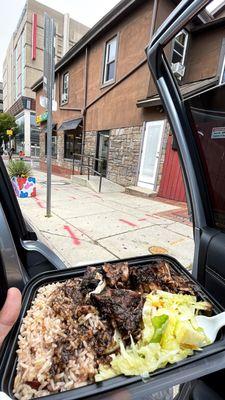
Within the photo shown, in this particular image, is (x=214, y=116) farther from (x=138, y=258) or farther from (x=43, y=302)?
(x=43, y=302)

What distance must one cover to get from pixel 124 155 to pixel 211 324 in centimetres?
805

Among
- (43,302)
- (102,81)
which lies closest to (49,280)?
(43,302)

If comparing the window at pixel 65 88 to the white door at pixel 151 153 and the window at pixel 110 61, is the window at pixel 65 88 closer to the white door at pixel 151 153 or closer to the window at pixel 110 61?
the window at pixel 110 61

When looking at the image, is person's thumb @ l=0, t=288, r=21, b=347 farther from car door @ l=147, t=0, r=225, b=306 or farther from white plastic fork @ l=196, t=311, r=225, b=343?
car door @ l=147, t=0, r=225, b=306

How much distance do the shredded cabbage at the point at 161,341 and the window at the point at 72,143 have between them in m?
11.2

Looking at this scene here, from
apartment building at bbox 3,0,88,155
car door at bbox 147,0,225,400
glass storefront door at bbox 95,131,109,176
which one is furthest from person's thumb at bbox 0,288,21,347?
apartment building at bbox 3,0,88,155

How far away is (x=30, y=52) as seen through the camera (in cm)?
2955

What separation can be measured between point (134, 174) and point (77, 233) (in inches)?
185

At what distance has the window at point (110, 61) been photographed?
28.9 feet

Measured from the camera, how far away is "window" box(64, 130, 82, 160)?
11.7m

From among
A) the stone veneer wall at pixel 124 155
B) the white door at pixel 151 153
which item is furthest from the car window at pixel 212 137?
the stone veneer wall at pixel 124 155

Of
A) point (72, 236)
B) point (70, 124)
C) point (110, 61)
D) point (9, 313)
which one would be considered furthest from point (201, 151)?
point (70, 124)

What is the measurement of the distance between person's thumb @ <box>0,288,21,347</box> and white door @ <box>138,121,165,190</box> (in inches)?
268

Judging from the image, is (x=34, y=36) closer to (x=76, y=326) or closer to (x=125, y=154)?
(x=125, y=154)
